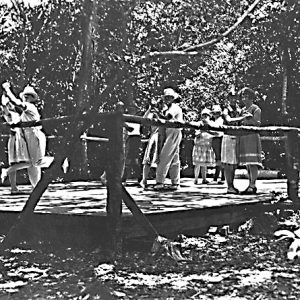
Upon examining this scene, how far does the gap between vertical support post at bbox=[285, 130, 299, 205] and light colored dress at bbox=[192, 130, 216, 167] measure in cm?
291

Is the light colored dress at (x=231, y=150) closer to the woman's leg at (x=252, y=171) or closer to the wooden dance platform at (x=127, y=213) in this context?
the woman's leg at (x=252, y=171)

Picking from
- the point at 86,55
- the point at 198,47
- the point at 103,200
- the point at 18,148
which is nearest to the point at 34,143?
the point at 18,148

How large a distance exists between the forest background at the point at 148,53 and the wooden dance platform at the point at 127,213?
1.35 meters

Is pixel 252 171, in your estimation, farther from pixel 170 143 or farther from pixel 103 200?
pixel 103 200

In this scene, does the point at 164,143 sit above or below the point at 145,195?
above

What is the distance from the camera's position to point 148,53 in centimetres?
960

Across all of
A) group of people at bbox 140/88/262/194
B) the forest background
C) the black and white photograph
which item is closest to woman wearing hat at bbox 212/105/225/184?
the black and white photograph

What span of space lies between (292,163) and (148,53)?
239cm

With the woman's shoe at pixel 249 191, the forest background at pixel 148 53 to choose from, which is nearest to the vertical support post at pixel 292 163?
the woman's shoe at pixel 249 191

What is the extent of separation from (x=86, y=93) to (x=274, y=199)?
15.4 ft

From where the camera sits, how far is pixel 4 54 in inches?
865

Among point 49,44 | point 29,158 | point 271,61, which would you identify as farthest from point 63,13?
point 271,61

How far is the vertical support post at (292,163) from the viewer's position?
9.48 meters

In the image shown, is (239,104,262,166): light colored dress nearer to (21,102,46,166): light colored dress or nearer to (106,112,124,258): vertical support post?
(21,102,46,166): light colored dress
